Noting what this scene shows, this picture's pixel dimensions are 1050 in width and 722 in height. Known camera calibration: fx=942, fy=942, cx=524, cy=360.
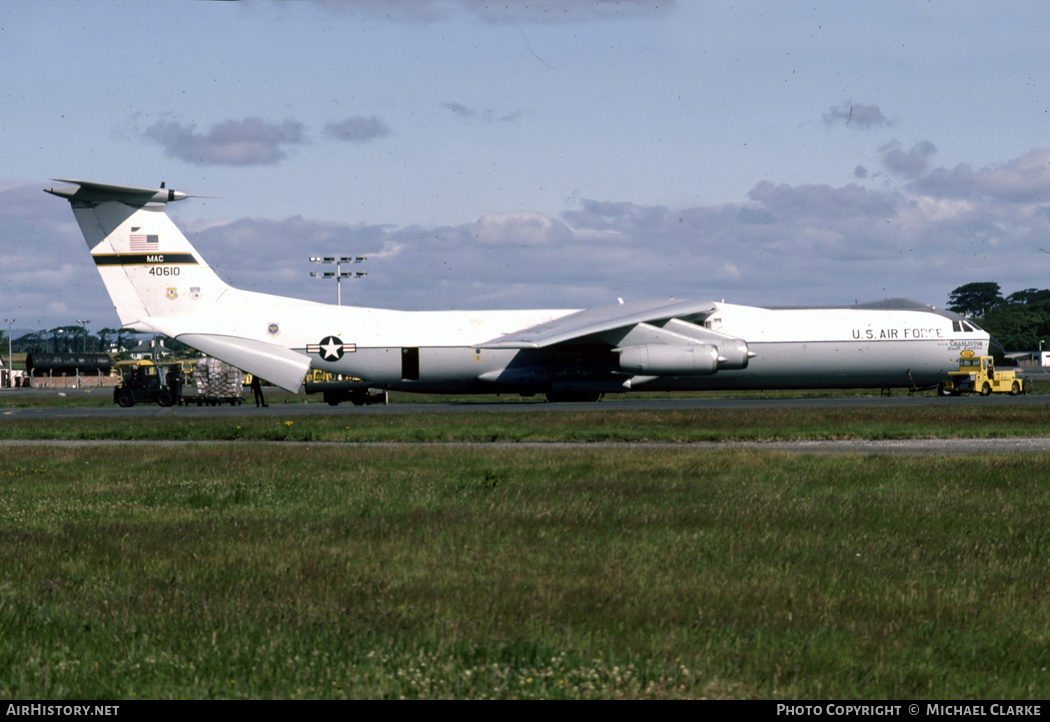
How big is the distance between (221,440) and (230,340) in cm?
1283

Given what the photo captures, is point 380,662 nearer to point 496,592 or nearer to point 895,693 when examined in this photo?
point 496,592

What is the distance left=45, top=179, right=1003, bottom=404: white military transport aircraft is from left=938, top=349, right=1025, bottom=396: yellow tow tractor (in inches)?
25.9

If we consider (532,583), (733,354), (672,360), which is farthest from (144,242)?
(532,583)

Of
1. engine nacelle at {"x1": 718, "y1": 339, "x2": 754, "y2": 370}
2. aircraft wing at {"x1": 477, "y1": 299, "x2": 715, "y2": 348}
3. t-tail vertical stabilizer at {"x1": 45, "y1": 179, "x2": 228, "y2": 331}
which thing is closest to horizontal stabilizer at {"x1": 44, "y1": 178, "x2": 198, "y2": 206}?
t-tail vertical stabilizer at {"x1": 45, "y1": 179, "x2": 228, "y2": 331}

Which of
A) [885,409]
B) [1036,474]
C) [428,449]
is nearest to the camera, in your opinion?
[1036,474]

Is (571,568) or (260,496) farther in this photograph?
(260,496)

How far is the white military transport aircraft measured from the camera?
117ft

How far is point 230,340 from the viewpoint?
3603 cm

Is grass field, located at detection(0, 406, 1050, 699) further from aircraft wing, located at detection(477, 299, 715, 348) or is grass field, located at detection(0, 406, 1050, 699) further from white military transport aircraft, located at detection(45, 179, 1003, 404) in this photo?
white military transport aircraft, located at detection(45, 179, 1003, 404)

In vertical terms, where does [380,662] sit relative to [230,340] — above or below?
below

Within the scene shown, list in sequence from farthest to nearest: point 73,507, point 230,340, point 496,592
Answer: point 230,340, point 73,507, point 496,592

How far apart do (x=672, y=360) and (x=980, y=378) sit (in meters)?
14.9

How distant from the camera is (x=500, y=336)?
124 feet

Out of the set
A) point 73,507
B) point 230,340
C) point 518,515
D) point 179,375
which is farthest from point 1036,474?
point 179,375
